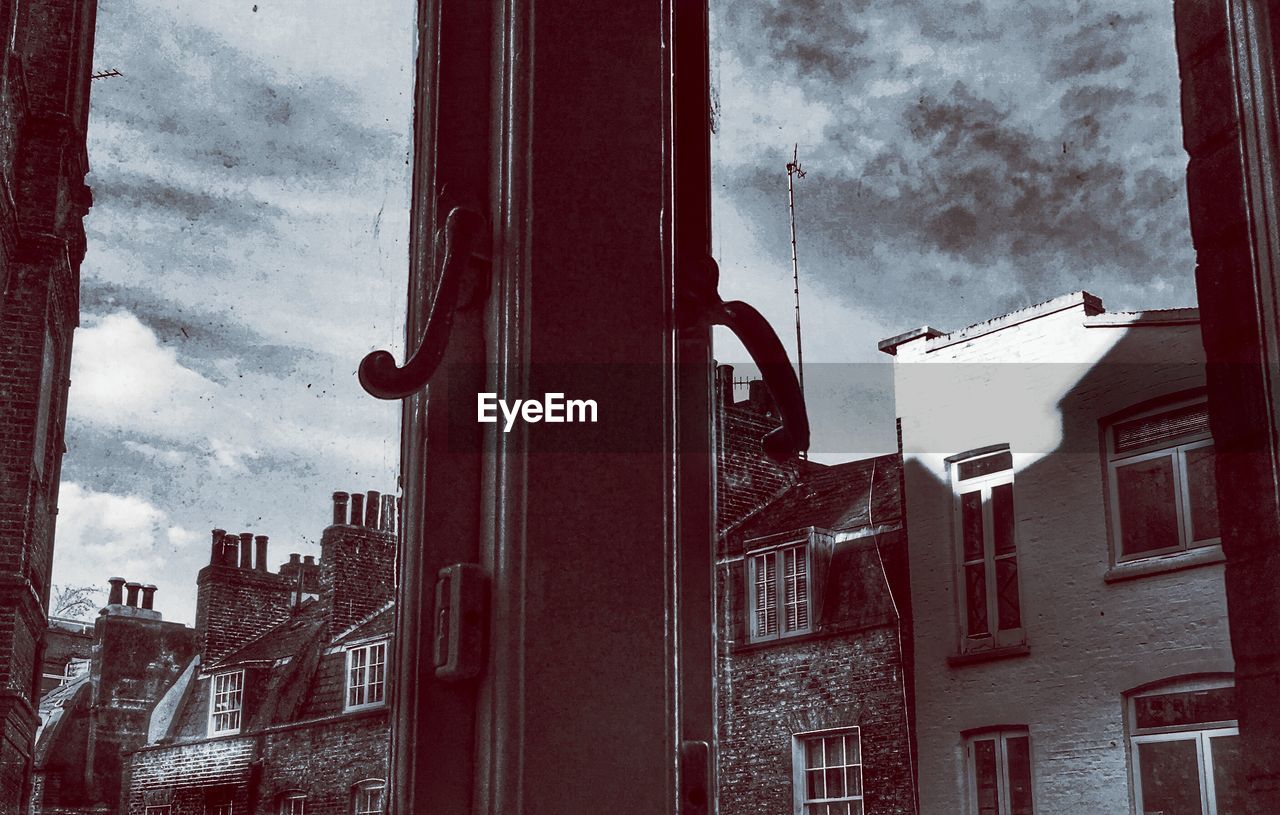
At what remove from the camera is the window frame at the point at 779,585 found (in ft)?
24.6

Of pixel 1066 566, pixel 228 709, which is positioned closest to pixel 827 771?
pixel 1066 566

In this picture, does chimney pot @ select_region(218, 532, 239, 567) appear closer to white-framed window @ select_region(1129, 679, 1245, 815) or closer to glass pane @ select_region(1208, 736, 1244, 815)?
white-framed window @ select_region(1129, 679, 1245, 815)

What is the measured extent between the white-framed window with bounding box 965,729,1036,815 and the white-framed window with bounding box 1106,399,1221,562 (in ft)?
3.62

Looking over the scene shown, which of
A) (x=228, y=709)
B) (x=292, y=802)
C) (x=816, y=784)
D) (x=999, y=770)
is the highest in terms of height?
(x=228, y=709)

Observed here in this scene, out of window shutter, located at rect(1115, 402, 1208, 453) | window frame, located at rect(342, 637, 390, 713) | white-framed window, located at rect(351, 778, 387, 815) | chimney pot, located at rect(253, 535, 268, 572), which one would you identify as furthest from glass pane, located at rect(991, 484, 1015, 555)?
chimney pot, located at rect(253, 535, 268, 572)

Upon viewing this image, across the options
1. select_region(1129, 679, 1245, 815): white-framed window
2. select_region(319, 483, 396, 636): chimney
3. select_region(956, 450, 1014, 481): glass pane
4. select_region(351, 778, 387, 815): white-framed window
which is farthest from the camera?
select_region(319, 483, 396, 636): chimney

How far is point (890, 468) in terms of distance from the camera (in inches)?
328

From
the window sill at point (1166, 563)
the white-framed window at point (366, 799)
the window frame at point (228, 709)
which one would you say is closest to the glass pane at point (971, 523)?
the window sill at point (1166, 563)

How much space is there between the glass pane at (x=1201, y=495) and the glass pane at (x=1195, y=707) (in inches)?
26.8

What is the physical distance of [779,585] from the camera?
304 inches

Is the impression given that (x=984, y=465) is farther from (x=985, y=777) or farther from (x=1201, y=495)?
(x=1201, y=495)

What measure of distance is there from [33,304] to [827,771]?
4.90m

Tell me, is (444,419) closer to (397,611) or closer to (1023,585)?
(397,611)

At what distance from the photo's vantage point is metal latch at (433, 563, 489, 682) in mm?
447
